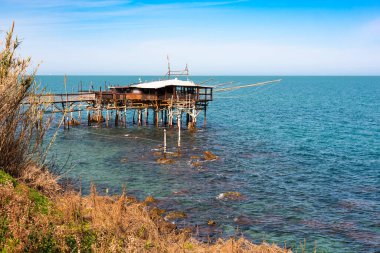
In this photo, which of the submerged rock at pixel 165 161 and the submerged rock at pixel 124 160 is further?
the submerged rock at pixel 124 160

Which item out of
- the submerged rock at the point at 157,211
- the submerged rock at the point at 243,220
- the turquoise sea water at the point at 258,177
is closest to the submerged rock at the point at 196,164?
the turquoise sea water at the point at 258,177

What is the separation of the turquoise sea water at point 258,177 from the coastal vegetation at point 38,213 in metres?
6.00

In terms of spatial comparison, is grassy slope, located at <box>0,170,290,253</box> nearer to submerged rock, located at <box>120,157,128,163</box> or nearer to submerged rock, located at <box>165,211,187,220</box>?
submerged rock, located at <box>165,211,187,220</box>

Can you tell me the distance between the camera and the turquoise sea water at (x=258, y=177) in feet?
63.7

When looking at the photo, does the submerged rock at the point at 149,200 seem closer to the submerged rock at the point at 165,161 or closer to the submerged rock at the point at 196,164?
the submerged rock at the point at 196,164

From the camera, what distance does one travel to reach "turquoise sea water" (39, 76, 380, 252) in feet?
63.7

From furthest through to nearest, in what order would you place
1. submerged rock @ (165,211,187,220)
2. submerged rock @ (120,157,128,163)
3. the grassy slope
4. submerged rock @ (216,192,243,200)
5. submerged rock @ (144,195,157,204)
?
submerged rock @ (120,157,128,163), submerged rock @ (216,192,243,200), submerged rock @ (144,195,157,204), submerged rock @ (165,211,187,220), the grassy slope

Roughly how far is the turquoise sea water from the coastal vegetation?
5996 millimetres

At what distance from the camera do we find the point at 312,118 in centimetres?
7056

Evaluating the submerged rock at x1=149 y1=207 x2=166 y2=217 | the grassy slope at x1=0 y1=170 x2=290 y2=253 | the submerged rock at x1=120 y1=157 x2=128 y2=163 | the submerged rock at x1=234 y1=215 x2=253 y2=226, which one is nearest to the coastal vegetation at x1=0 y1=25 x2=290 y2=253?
the grassy slope at x1=0 y1=170 x2=290 y2=253

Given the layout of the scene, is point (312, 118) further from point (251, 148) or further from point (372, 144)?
point (251, 148)

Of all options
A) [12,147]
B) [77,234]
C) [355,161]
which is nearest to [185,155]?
[355,161]

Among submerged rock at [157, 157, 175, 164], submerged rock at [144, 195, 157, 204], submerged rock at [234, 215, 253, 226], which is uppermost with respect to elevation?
→ submerged rock at [157, 157, 175, 164]

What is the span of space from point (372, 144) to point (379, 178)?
1614 centimetres
